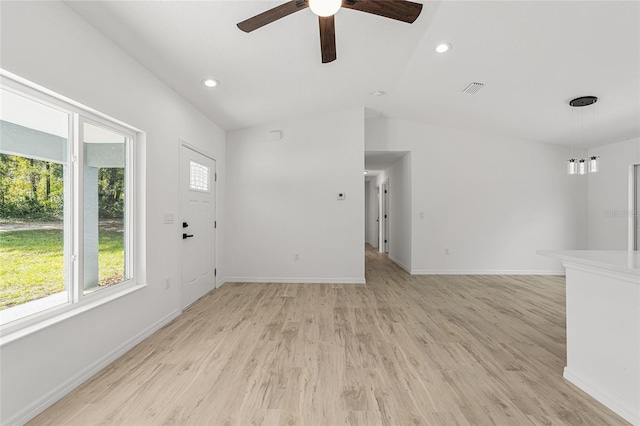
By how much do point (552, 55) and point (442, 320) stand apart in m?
2.85

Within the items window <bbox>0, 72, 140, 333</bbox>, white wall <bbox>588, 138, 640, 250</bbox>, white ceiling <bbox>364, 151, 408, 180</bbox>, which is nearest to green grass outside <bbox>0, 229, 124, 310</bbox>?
window <bbox>0, 72, 140, 333</bbox>

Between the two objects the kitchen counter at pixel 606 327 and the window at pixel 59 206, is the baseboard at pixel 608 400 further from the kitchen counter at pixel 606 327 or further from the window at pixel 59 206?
the window at pixel 59 206

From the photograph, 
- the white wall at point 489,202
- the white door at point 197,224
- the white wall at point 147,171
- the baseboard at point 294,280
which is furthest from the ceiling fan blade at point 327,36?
the white wall at point 489,202

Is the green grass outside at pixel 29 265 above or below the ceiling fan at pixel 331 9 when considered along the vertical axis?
below

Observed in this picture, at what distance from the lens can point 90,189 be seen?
2.17 meters

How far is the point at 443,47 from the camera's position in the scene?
9.11 feet

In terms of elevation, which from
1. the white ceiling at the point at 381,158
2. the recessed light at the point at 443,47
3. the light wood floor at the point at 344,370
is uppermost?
the recessed light at the point at 443,47

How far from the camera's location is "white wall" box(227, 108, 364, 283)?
4.58 m

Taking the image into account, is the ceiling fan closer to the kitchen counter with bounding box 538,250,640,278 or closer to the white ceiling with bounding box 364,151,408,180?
the kitchen counter with bounding box 538,250,640,278

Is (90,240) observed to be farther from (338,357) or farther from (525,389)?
(525,389)

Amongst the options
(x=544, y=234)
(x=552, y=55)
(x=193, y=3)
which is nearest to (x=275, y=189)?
(x=193, y=3)

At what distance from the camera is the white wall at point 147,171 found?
1531 mm

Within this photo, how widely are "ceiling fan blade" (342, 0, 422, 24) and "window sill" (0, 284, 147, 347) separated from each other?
2.66 meters

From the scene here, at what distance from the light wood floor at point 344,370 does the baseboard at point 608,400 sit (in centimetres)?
4
